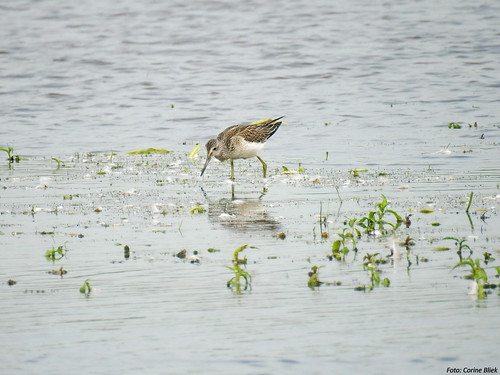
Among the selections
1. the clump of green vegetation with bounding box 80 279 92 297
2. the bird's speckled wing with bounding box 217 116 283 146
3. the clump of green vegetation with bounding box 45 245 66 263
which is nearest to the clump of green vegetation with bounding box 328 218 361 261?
the clump of green vegetation with bounding box 80 279 92 297

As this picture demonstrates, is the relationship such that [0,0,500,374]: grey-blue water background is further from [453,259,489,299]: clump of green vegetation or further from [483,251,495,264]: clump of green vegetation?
[483,251,495,264]: clump of green vegetation

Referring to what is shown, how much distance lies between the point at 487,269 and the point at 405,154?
779cm

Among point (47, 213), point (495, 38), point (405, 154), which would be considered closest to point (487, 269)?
point (47, 213)

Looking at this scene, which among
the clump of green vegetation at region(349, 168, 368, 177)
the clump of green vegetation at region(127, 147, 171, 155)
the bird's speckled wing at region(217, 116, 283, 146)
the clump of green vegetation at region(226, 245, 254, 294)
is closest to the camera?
the clump of green vegetation at region(226, 245, 254, 294)

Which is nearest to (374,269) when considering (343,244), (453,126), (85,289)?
(343,244)

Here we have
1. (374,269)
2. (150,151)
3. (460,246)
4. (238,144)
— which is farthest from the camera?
(150,151)

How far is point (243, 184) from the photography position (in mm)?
14180

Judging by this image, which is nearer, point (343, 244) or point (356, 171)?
point (343, 244)

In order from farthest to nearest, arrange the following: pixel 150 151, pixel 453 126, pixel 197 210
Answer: pixel 453 126 → pixel 150 151 → pixel 197 210

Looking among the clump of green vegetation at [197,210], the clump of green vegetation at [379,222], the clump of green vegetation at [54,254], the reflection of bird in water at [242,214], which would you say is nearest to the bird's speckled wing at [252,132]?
the reflection of bird in water at [242,214]

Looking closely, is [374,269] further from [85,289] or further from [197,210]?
[197,210]

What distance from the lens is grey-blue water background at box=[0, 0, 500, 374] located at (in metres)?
7.07

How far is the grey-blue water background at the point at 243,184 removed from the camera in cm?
707

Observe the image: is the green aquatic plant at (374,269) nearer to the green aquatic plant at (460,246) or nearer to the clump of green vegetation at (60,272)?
the green aquatic plant at (460,246)
